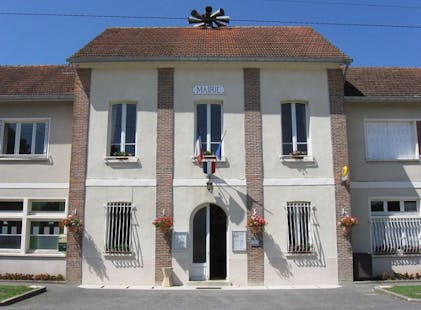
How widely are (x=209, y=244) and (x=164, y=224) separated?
1.66 m

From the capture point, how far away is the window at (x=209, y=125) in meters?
15.4

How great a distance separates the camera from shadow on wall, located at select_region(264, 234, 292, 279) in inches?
572

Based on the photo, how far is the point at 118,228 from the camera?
1484 cm

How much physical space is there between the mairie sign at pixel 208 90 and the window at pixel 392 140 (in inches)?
217

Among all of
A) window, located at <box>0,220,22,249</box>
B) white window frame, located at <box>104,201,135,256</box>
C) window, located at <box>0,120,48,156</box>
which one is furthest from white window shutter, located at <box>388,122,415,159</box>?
window, located at <box>0,220,22,249</box>

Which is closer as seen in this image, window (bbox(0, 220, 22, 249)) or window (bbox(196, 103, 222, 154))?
window (bbox(196, 103, 222, 154))

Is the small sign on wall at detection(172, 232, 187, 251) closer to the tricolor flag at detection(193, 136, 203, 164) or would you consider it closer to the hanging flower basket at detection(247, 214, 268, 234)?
the hanging flower basket at detection(247, 214, 268, 234)

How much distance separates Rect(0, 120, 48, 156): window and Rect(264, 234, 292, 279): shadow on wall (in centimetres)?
841

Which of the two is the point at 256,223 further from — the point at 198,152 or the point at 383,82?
the point at 383,82

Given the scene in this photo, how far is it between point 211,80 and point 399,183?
24.5 feet

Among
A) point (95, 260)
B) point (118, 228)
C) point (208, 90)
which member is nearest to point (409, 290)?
point (208, 90)

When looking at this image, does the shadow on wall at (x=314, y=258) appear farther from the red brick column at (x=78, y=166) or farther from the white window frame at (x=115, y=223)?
the red brick column at (x=78, y=166)

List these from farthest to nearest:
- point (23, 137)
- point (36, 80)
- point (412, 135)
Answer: point (36, 80), point (412, 135), point (23, 137)

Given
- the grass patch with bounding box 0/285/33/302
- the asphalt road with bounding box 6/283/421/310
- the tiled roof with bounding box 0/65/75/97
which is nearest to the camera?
the asphalt road with bounding box 6/283/421/310
